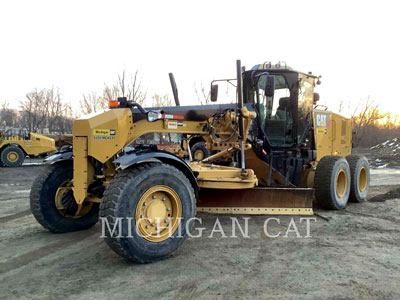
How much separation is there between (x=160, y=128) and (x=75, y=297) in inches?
104

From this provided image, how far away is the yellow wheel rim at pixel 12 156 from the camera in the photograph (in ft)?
61.4

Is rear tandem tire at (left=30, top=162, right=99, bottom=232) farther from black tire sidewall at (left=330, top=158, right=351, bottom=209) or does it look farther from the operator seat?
black tire sidewall at (left=330, top=158, right=351, bottom=209)

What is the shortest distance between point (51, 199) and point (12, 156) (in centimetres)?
1557

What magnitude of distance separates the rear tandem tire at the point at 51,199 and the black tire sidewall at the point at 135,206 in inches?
70.8

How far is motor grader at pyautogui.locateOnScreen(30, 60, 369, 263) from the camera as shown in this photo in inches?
163

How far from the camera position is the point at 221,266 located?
160 inches

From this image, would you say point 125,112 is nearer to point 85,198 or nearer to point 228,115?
point 85,198

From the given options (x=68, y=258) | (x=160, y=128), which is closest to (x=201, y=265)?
(x=68, y=258)

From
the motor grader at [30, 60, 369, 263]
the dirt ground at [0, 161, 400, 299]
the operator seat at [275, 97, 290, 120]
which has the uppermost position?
the operator seat at [275, 97, 290, 120]

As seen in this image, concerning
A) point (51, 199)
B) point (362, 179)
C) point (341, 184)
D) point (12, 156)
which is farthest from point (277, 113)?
point (12, 156)

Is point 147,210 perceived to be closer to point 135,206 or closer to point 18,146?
point 135,206

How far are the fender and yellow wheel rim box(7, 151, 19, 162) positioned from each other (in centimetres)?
1675

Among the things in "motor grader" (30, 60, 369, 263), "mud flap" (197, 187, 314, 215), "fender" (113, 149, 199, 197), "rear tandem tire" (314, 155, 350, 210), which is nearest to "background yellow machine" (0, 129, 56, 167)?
"motor grader" (30, 60, 369, 263)
